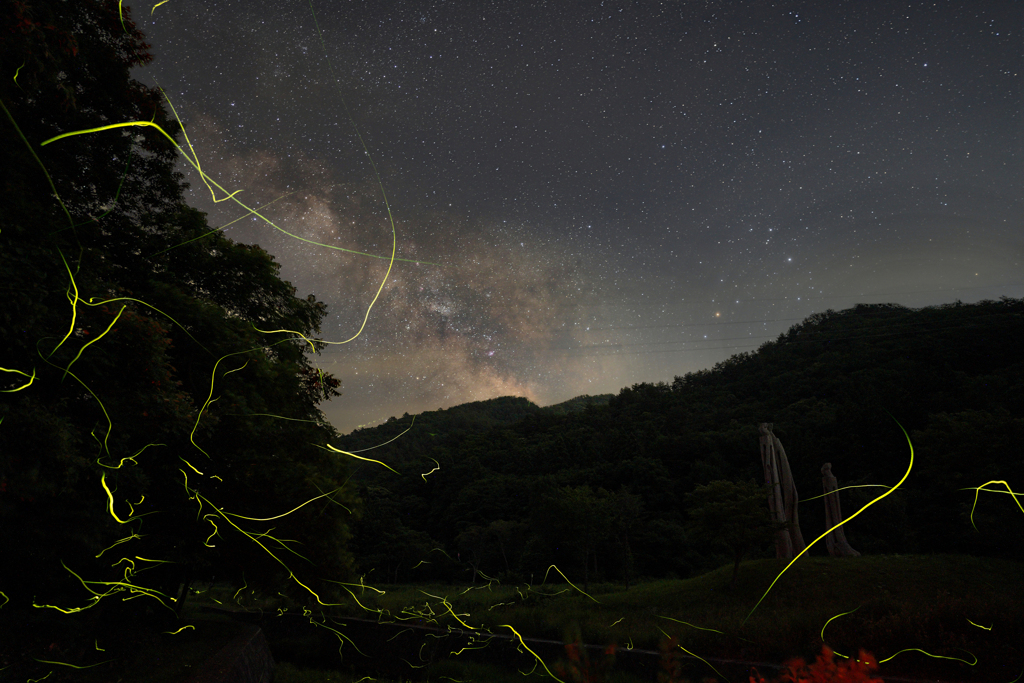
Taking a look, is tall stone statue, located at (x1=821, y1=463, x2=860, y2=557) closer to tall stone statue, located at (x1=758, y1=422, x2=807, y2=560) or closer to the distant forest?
tall stone statue, located at (x1=758, y1=422, x2=807, y2=560)

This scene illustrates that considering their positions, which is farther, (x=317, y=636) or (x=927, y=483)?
(x=927, y=483)

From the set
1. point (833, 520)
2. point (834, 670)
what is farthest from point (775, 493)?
point (834, 670)

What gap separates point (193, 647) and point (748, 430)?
Result: 38.4 meters

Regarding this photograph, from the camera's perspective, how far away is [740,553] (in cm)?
1806

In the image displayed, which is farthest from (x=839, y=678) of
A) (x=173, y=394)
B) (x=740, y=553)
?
(x=740, y=553)

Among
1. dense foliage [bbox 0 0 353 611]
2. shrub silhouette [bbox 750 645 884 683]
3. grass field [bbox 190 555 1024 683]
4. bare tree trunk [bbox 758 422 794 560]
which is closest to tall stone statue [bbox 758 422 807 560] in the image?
bare tree trunk [bbox 758 422 794 560]

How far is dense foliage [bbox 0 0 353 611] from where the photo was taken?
6.15m

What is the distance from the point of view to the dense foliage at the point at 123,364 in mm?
6148

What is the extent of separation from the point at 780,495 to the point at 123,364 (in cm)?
2407

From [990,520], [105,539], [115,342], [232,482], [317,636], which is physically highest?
[115,342]

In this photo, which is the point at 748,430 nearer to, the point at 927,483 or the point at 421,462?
the point at 927,483

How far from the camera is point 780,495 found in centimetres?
2133

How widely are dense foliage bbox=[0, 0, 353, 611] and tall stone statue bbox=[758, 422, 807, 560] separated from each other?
18.3 m

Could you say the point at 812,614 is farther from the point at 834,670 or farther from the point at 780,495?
the point at 780,495
